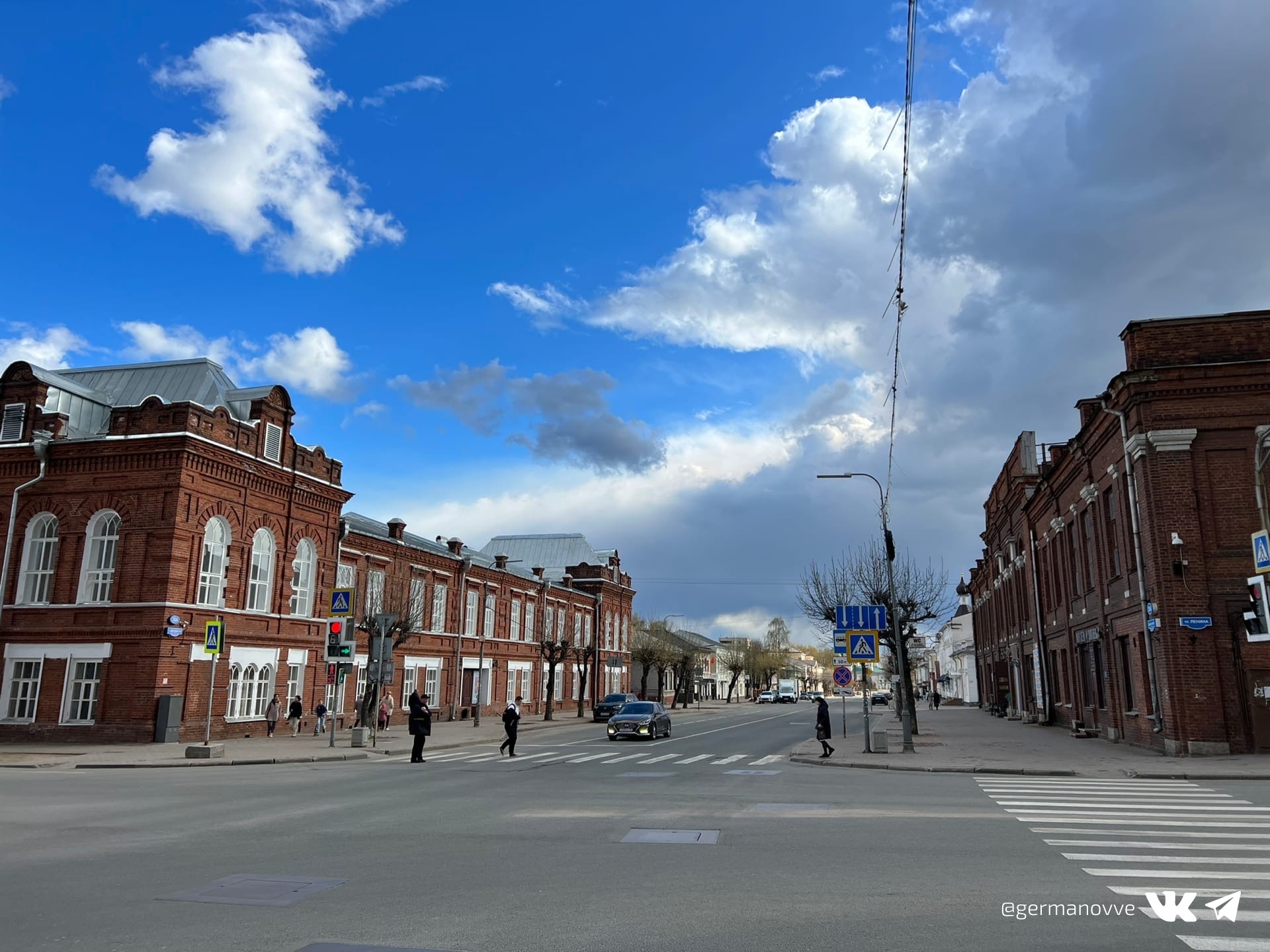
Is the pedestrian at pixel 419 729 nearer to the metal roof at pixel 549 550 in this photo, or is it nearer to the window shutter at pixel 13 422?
the window shutter at pixel 13 422

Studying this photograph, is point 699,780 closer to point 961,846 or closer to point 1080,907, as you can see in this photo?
point 961,846

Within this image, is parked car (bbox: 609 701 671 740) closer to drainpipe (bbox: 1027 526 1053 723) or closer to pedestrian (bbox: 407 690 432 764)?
pedestrian (bbox: 407 690 432 764)

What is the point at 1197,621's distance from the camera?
22.3 m

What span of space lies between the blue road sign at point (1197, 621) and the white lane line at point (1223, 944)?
18.7 metres

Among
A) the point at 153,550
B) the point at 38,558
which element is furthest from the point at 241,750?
the point at 38,558

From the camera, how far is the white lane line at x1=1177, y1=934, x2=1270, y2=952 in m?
6.07

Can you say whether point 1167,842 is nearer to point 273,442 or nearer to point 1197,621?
point 1197,621

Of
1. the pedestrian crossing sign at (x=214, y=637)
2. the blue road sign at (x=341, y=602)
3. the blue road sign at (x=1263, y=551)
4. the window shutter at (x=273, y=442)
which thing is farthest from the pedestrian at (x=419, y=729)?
the blue road sign at (x=1263, y=551)

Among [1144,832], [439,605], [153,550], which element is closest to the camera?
[1144,832]

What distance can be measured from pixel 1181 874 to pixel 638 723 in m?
26.3

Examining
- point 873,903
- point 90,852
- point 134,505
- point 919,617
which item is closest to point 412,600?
point 134,505

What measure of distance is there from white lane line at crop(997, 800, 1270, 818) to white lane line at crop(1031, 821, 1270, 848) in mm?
2316

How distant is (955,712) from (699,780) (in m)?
47.2

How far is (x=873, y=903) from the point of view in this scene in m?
7.43
